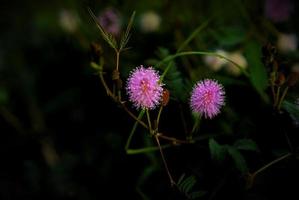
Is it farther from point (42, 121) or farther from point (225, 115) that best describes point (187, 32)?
point (42, 121)

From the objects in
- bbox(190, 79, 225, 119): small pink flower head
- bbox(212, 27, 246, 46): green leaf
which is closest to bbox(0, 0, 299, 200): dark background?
bbox(212, 27, 246, 46): green leaf

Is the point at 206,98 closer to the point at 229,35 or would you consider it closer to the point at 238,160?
the point at 238,160

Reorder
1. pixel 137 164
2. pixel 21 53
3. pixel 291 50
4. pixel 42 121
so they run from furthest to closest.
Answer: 1. pixel 21 53
2. pixel 42 121
3. pixel 291 50
4. pixel 137 164

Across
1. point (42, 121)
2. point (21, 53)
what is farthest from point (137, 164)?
point (21, 53)

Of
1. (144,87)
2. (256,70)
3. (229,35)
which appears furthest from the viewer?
(229,35)

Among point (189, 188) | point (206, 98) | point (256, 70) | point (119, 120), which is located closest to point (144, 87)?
point (206, 98)
